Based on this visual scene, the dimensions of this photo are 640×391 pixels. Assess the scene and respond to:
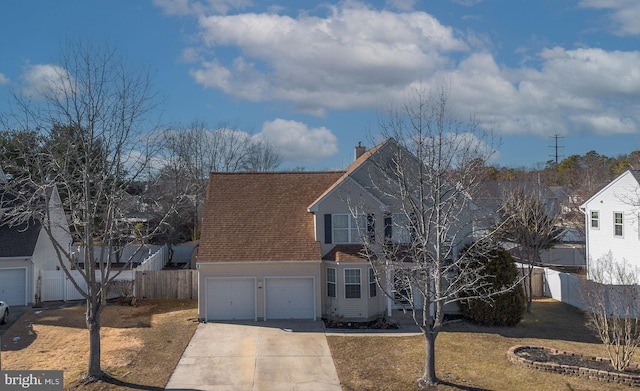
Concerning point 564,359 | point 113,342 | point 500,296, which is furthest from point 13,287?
point 564,359

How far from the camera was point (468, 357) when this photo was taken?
56.3 feet

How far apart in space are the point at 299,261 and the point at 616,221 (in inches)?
780

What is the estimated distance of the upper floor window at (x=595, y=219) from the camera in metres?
31.1

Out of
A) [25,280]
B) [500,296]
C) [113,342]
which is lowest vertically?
[113,342]

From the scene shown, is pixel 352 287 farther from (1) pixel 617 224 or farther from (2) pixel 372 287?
(1) pixel 617 224

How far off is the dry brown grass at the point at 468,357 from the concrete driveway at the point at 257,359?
28.1 inches

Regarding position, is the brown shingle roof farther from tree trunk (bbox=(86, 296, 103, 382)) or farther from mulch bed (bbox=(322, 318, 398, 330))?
tree trunk (bbox=(86, 296, 103, 382))

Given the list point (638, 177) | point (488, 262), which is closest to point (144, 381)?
point (488, 262)

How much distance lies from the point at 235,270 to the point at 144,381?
322 inches

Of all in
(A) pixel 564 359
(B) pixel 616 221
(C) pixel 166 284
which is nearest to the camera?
(A) pixel 564 359

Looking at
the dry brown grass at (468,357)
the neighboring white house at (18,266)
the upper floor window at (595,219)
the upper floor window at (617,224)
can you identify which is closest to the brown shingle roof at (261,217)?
the dry brown grass at (468,357)

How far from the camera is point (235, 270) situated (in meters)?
22.5

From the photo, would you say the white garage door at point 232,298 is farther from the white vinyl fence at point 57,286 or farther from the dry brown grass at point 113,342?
the white vinyl fence at point 57,286

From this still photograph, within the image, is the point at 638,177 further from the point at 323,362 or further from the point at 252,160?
the point at 252,160
